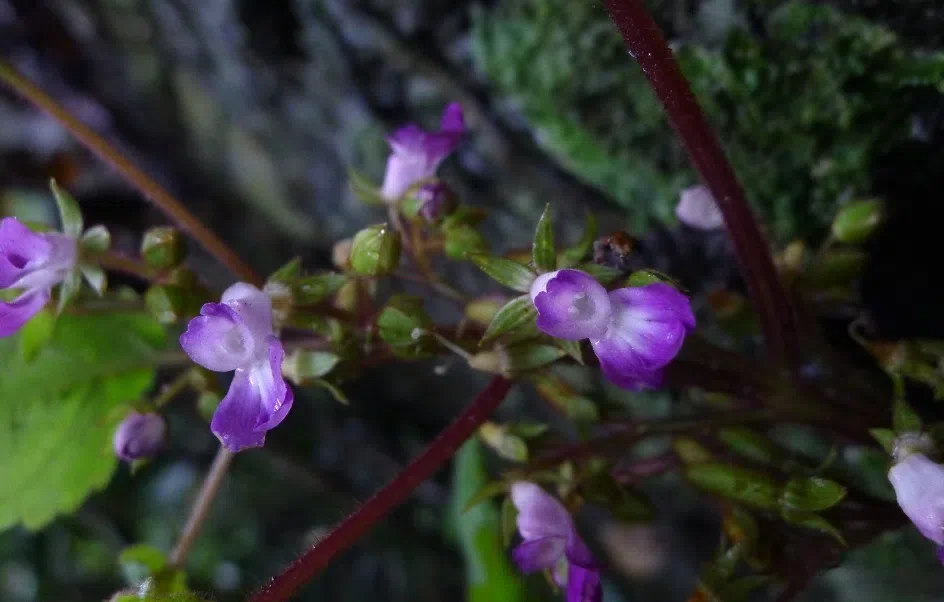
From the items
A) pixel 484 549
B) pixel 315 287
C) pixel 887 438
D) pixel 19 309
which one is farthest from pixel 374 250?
pixel 484 549

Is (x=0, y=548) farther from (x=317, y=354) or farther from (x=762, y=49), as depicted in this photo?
(x=762, y=49)

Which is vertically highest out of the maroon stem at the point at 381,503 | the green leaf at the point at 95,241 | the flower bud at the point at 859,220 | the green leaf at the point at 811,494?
the green leaf at the point at 95,241

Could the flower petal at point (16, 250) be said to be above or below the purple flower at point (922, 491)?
above

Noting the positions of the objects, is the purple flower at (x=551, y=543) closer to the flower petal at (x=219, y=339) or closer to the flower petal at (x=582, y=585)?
the flower petal at (x=582, y=585)

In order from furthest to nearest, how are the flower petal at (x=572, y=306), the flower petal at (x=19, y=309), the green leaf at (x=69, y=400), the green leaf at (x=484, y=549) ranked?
the green leaf at (x=484, y=549), the green leaf at (x=69, y=400), the flower petal at (x=19, y=309), the flower petal at (x=572, y=306)

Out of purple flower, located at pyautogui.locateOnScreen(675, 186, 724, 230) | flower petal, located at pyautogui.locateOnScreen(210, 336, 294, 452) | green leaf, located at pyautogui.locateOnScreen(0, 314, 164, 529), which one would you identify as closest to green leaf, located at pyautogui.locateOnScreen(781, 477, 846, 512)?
purple flower, located at pyautogui.locateOnScreen(675, 186, 724, 230)

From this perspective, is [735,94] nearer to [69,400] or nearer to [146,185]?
[146,185]

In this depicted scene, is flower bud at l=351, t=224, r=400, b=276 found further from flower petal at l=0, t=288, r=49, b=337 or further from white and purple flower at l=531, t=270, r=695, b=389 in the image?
flower petal at l=0, t=288, r=49, b=337

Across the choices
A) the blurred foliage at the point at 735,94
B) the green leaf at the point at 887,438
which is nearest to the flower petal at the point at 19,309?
the blurred foliage at the point at 735,94
